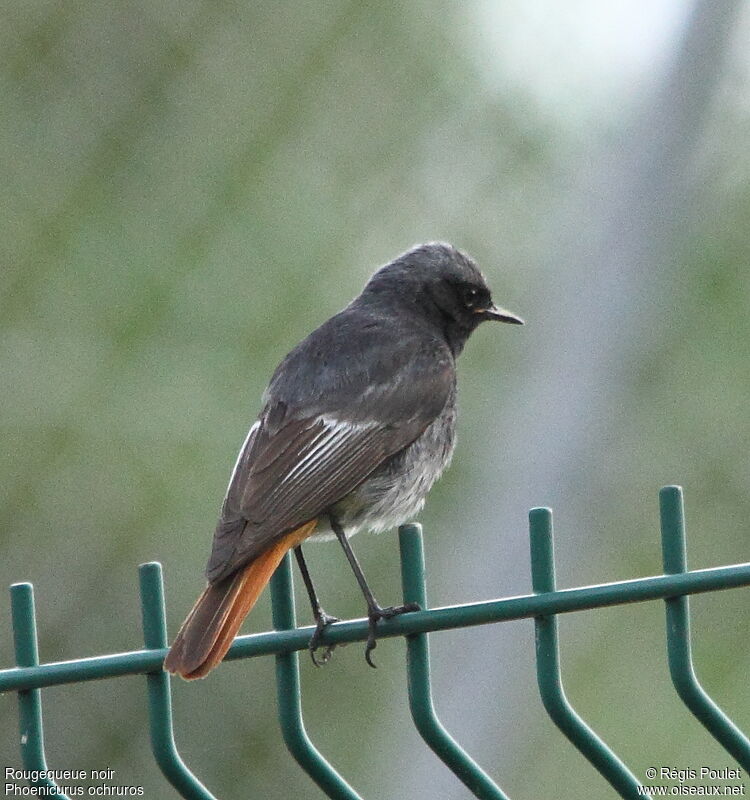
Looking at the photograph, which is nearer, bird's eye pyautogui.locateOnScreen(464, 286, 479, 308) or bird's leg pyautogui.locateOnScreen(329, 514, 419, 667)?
bird's leg pyautogui.locateOnScreen(329, 514, 419, 667)

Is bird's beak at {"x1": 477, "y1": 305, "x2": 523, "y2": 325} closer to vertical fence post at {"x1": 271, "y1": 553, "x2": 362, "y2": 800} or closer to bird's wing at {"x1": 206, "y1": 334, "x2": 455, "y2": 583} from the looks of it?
bird's wing at {"x1": 206, "y1": 334, "x2": 455, "y2": 583}

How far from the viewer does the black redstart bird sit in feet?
9.71

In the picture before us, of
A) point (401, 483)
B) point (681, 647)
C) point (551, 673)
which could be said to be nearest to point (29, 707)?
point (551, 673)

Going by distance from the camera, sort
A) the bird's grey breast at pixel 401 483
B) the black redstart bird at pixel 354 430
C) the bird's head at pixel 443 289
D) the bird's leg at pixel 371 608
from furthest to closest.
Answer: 1. the bird's head at pixel 443 289
2. the bird's grey breast at pixel 401 483
3. the black redstart bird at pixel 354 430
4. the bird's leg at pixel 371 608

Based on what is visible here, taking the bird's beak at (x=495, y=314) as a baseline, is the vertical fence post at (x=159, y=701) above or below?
below

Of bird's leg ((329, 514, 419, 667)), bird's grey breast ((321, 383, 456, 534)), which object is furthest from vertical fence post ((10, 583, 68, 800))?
bird's grey breast ((321, 383, 456, 534))

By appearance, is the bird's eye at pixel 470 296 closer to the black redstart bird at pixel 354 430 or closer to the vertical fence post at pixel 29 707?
the black redstart bird at pixel 354 430

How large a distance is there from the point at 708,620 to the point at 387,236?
1.76 m

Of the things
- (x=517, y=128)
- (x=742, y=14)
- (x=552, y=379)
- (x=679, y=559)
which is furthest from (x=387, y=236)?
(x=679, y=559)

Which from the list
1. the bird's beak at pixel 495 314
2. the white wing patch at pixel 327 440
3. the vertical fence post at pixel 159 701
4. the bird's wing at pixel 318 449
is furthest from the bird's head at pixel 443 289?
the vertical fence post at pixel 159 701

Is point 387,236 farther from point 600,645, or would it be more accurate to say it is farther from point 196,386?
point 600,645

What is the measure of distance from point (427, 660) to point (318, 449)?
1195mm

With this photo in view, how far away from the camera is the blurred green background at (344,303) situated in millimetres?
4355

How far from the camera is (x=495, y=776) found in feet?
14.5
